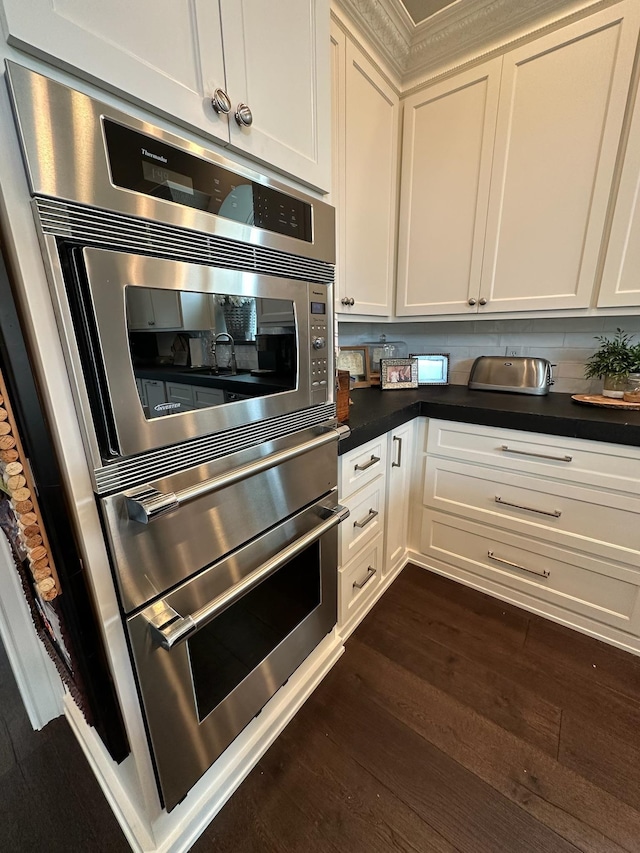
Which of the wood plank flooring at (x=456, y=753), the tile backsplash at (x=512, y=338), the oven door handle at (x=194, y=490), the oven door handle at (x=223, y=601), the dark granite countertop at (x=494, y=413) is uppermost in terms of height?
the tile backsplash at (x=512, y=338)

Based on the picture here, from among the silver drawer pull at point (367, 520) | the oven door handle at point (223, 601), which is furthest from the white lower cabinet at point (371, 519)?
the oven door handle at point (223, 601)

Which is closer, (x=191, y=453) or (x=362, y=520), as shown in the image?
(x=191, y=453)

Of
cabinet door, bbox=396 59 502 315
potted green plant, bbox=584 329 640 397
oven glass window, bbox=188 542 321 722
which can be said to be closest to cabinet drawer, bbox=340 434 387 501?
oven glass window, bbox=188 542 321 722

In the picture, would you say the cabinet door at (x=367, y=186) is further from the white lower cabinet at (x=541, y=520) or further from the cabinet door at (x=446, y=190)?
the white lower cabinet at (x=541, y=520)

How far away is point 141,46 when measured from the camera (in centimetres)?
55

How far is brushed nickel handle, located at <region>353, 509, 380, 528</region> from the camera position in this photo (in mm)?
1295

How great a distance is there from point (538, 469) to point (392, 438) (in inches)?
22.9

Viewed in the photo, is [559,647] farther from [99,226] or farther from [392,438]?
[99,226]

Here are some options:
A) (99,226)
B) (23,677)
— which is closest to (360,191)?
(99,226)

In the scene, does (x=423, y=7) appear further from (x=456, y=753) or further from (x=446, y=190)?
(x=456, y=753)

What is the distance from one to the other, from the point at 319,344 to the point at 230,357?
29cm

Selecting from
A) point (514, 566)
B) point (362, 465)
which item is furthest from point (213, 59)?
point (514, 566)

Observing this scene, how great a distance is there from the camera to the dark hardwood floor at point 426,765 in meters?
0.85

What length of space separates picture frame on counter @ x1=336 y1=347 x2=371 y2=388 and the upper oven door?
96 cm
